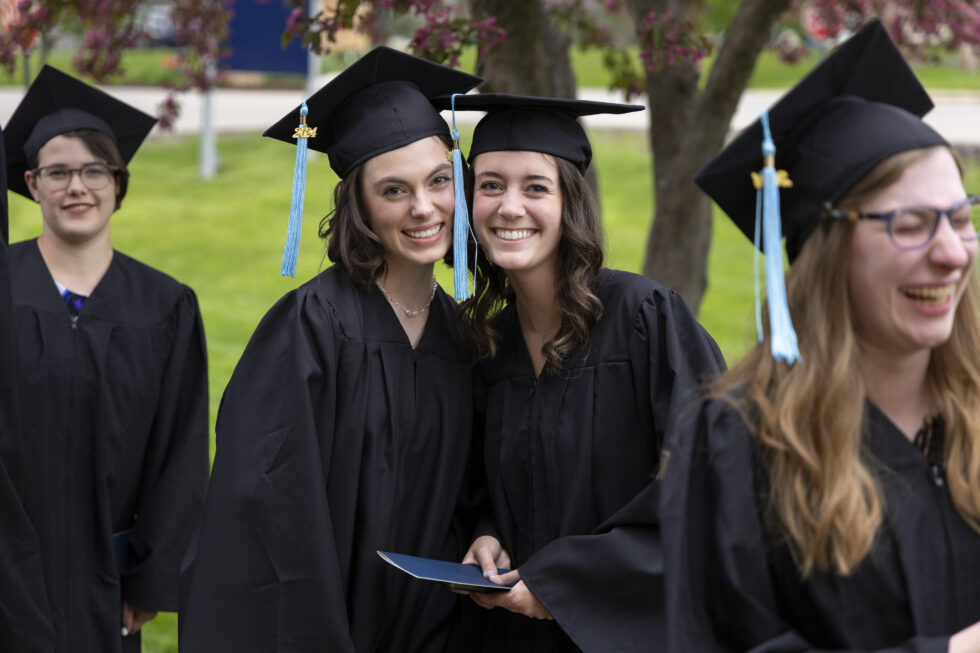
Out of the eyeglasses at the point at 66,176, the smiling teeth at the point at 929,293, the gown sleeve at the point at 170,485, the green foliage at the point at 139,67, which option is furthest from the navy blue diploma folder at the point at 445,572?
the green foliage at the point at 139,67

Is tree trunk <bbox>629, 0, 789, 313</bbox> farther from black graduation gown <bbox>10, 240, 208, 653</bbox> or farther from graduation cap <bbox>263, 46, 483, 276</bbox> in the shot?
black graduation gown <bbox>10, 240, 208, 653</bbox>

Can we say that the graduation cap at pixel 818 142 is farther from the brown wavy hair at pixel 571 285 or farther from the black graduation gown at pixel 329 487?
the black graduation gown at pixel 329 487

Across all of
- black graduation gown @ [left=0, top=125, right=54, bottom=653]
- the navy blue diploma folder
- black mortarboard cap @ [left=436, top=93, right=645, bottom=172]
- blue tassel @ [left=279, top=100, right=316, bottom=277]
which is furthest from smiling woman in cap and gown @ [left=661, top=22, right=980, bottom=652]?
black graduation gown @ [left=0, top=125, right=54, bottom=653]

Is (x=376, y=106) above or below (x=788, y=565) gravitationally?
above

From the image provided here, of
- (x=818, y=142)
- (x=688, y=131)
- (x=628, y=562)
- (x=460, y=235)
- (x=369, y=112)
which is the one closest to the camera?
(x=818, y=142)

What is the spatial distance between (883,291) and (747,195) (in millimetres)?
330

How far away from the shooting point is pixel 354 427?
292cm

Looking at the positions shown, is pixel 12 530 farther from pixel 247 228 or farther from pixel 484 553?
pixel 247 228

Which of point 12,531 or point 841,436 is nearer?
point 841,436

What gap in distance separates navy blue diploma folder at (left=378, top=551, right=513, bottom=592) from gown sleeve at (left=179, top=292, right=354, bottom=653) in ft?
0.61

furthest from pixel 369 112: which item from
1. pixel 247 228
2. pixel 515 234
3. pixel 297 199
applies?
pixel 247 228

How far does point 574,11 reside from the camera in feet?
16.6

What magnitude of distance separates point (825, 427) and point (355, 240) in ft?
4.82

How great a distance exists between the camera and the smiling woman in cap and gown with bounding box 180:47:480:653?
2.85m
